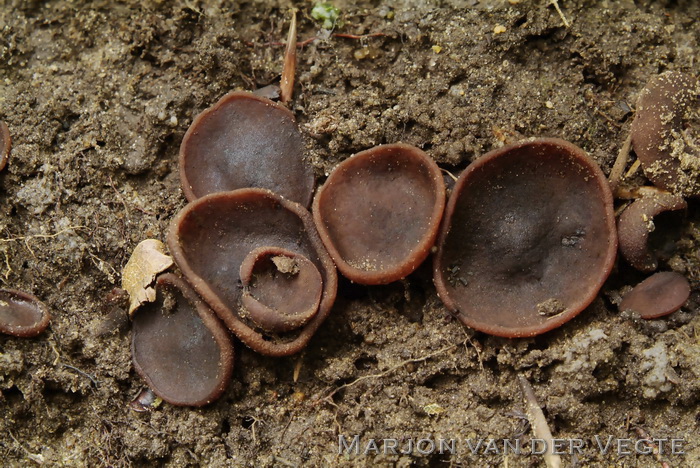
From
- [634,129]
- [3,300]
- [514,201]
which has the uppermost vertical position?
[634,129]

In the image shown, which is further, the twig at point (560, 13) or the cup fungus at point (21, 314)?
the twig at point (560, 13)

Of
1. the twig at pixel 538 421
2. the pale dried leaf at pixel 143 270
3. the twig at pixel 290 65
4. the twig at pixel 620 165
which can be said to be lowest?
the twig at pixel 538 421

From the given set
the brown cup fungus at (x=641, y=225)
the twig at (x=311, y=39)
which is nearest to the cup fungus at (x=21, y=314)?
the twig at (x=311, y=39)

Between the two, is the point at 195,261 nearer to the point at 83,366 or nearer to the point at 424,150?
the point at 83,366

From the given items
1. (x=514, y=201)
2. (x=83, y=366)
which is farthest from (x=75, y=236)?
(x=514, y=201)

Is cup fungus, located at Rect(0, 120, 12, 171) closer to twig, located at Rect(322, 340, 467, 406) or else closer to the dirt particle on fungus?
twig, located at Rect(322, 340, 467, 406)

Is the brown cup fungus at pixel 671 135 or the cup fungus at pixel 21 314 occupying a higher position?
the brown cup fungus at pixel 671 135

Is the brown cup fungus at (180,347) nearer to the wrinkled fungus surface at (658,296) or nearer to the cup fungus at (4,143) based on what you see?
the cup fungus at (4,143)
